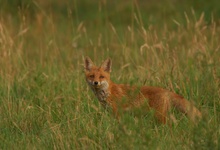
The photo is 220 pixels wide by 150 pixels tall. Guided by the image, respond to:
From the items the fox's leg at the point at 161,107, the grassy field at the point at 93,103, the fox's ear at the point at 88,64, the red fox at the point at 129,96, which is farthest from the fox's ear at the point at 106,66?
the fox's leg at the point at 161,107

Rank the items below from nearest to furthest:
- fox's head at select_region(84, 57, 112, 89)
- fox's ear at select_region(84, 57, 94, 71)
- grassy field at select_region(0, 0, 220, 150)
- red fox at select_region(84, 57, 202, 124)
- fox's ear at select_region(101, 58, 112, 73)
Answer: grassy field at select_region(0, 0, 220, 150) → red fox at select_region(84, 57, 202, 124) → fox's head at select_region(84, 57, 112, 89) → fox's ear at select_region(101, 58, 112, 73) → fox's ear at select_region(84, 57, 94, 71)

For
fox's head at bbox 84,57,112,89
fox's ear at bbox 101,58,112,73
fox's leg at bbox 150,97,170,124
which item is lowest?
fox's leg at bbox 150,97,170,124

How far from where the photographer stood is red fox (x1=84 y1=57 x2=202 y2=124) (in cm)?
672

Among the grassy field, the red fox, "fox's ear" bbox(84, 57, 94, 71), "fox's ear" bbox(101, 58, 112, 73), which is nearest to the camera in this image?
the grassy field

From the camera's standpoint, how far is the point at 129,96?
21.7 ft

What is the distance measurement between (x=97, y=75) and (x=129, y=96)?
95 cm

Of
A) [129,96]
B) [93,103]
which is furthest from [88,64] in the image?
[129,96]

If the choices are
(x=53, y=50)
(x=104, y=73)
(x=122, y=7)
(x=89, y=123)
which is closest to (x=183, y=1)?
(x=122, y=7)

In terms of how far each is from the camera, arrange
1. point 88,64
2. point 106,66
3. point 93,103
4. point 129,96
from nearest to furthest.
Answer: point 129,96 < point 93,103 < point 106,66 < point 88,64

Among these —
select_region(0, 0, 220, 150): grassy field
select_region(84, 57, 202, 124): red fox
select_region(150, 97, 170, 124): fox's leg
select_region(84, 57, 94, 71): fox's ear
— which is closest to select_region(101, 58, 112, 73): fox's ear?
select_region(84, 57, 202, 124): red fox

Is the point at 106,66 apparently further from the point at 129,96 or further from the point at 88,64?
the point at 129,96

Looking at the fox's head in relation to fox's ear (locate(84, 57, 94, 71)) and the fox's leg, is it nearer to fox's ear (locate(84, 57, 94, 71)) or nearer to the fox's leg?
fox's ear (locate(84, 57, 94, 71))

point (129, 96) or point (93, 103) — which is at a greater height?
point (129, 96)

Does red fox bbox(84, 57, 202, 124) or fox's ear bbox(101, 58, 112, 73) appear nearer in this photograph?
red fox bbox(84, 57, 202, 124)
